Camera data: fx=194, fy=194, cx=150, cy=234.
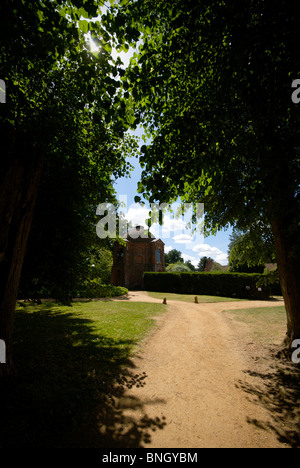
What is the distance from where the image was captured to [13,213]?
3824 millimetres

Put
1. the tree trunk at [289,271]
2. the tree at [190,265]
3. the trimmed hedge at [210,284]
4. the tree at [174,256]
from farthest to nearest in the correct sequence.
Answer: the tree at [190,265]
the tree at [174,256]
the trimmed hedge at [210,284]
the tree trunk at [289,271]

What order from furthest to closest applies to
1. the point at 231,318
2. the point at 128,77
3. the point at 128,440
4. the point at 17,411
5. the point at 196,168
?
the point at 231,318 < the point at 196,168 < the point at 128,77 < the point at 17,411 < the point at 128,440

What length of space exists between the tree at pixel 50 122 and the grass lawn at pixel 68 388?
928mm

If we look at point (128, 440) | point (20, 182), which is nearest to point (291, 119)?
point (20, 182)

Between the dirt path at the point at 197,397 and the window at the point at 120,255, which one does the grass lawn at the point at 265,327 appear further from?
the window at the point at 120,255

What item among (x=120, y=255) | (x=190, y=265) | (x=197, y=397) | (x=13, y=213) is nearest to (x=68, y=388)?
(x=197, y=397)

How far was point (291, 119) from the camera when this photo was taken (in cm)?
401

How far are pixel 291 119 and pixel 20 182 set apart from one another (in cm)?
565

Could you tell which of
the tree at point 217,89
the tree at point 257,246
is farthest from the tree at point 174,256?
the tree at point 217,89

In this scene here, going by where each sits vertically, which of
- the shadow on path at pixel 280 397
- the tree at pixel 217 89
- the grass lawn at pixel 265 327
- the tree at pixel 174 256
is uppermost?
the tree at pixel 217 89

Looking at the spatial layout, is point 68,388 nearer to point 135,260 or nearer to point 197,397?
point 197,397

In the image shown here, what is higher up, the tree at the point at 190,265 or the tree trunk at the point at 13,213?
the tree trunk at the point at 13,213

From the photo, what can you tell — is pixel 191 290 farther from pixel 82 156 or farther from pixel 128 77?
pixel 128 77

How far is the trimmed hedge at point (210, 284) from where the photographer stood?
74.2 ft
